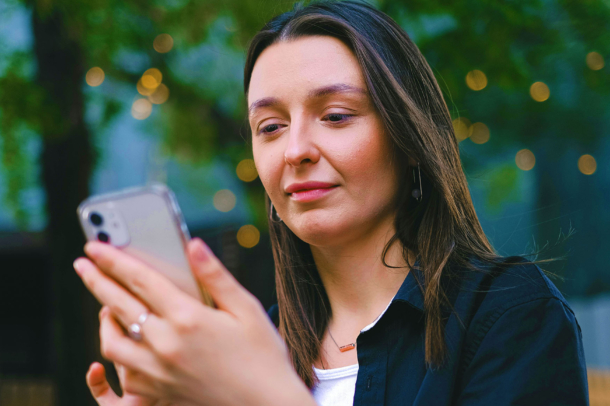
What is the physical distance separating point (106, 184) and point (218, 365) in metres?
5.71

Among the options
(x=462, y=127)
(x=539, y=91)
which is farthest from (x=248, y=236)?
(x=539, y=91)

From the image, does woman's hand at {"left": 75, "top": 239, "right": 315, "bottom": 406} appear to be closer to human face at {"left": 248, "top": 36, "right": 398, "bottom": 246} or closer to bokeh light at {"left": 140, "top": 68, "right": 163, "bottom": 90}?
human face at {"left": 248, "top": 36, "right": 398, "bottom": 246}

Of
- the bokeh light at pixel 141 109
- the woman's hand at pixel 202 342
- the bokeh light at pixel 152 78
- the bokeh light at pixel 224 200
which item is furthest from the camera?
the bokeh light at pixel 224 200

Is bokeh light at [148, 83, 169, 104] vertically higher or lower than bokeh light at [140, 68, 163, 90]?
lower

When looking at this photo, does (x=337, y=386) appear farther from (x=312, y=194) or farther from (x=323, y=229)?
(x=312, y=194)

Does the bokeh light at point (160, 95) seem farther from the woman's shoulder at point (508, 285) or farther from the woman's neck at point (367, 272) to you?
the woman's shoulder at point (508, 285)

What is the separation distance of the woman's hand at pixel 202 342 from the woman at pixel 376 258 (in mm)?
12

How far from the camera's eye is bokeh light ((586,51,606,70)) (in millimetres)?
4309

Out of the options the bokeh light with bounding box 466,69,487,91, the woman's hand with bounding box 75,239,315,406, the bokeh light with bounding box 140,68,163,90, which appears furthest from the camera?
the bokeh light with bounding box 140,68,163,90

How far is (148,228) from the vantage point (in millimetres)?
975

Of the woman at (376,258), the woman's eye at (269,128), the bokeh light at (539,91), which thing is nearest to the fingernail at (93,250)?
the woman at (376,258)

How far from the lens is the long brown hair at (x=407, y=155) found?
1.48 metres

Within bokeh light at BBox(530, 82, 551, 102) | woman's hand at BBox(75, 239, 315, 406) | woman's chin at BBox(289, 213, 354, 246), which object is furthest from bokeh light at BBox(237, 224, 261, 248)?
woman's hand at BBox(75, 239, 315, 406)

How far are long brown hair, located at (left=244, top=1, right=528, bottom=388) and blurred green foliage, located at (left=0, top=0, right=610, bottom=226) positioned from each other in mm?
1314
